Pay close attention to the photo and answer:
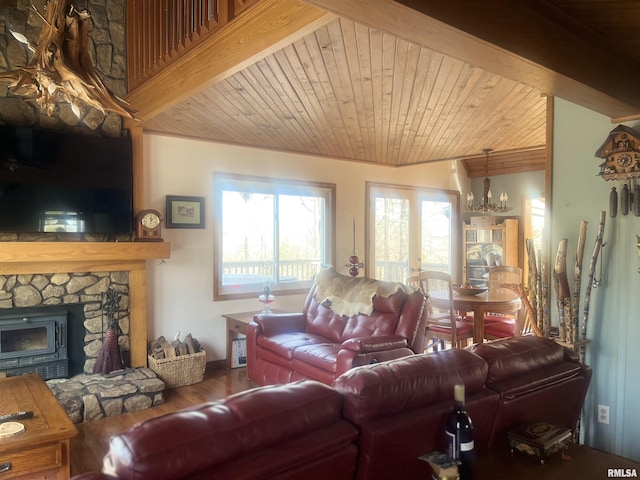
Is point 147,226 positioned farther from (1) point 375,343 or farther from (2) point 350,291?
(1) point 375,343

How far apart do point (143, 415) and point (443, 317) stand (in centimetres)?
308

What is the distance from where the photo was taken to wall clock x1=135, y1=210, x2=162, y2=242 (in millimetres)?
4301

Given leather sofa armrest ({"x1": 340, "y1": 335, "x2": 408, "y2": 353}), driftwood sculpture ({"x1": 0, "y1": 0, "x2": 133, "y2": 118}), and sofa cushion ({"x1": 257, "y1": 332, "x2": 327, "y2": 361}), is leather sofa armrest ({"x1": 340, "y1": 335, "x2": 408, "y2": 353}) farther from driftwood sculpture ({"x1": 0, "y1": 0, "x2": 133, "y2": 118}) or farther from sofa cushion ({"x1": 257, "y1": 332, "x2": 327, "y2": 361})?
driftwood sculpture ({"x1": 0, "y1": 0, "x2": 133, "y2": 118})

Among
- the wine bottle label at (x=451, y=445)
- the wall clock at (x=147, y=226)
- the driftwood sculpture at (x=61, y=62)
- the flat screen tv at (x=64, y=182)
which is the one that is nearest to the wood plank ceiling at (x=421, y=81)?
the flat screen tv at (x=64, y=182)

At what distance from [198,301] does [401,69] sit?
3130mm

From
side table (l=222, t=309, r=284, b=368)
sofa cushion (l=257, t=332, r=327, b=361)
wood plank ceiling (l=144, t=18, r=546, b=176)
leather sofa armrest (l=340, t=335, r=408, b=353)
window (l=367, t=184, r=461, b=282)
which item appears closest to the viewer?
wood plank ceiling (l=144, t=18, r=546, b=176)

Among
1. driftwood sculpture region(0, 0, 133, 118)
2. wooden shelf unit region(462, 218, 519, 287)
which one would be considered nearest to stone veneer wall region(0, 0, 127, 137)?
driftwood sculpture region(0, 0, 133, 118)

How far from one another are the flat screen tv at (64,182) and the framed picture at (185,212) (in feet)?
1.58

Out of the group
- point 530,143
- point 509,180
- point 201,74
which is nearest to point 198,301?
point 201,74

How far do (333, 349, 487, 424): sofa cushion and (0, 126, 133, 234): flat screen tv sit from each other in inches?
131

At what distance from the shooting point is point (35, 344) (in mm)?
3996

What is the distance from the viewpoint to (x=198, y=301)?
495 cm

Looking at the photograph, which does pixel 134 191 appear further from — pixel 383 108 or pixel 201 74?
pixel 383 108

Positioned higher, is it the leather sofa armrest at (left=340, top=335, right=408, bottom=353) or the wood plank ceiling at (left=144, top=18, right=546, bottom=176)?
the wood plank ceiling at (left=144, top=18, right=546, bottom=176)
